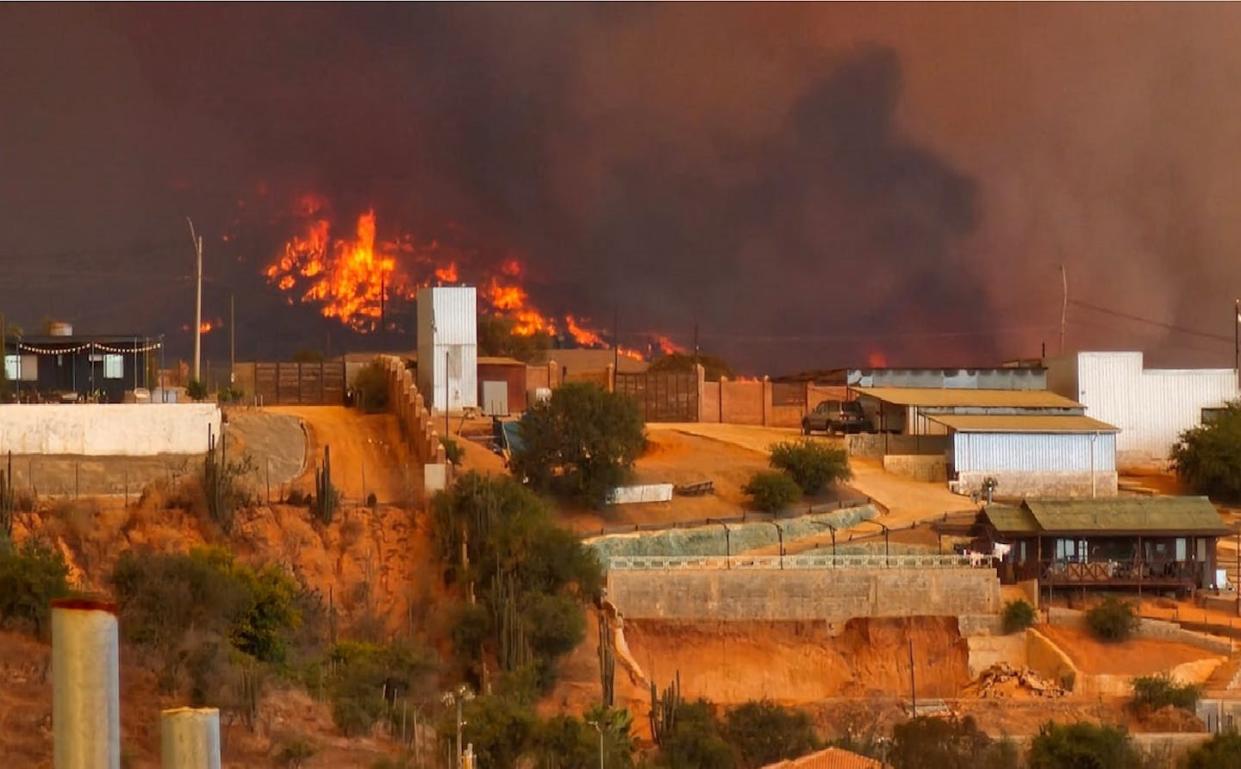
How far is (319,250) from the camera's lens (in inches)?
5059

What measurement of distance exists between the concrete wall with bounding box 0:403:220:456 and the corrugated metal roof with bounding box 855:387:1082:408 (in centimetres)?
2487

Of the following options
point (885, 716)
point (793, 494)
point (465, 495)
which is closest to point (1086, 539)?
point (793, 494)

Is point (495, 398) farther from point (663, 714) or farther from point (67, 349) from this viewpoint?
point (663, 714)

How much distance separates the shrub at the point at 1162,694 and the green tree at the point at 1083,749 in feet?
11.4

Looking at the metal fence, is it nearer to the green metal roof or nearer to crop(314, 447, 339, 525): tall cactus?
the green metal roof

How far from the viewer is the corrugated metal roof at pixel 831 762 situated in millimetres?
31828

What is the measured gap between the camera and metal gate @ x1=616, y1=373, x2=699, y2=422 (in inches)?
2655

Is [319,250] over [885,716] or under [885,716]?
over

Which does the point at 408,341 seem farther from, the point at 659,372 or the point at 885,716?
the point at 885,716

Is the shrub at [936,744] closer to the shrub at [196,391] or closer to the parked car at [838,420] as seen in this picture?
the parked car at [838,420]

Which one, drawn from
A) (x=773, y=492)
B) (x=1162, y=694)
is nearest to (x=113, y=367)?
(x=773, y=492)

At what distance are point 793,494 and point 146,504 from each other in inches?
722

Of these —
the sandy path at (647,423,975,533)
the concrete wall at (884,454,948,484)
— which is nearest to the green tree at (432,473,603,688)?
the sandy path at (647,423,975,533)

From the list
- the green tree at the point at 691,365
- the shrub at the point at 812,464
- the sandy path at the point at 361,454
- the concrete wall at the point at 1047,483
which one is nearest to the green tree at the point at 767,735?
the sandy path at the point at 361,454
